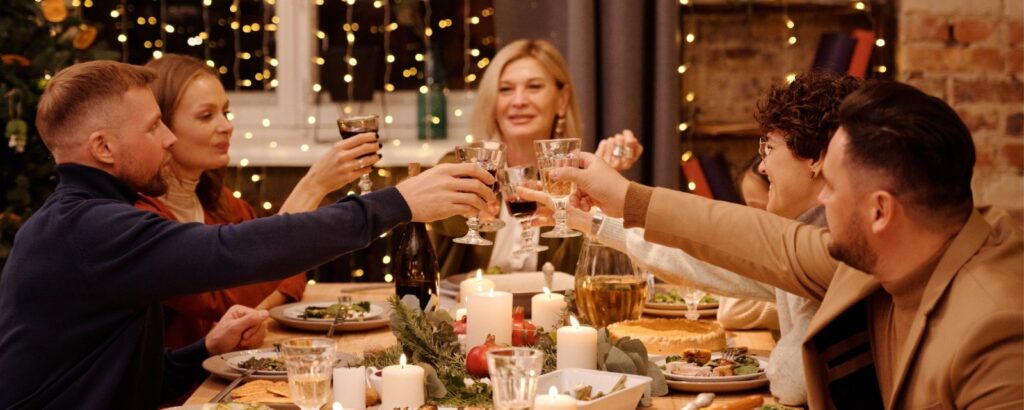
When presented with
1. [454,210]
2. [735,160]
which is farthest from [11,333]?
[735,160]

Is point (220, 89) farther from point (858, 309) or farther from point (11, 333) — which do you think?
point (858, 309)

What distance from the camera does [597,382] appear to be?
5.73 ft

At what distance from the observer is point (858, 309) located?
5.75ft

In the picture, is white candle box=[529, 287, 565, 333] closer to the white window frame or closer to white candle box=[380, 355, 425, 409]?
white candle box=[380, 355, 425, 409]

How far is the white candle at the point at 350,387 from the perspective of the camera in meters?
1.68

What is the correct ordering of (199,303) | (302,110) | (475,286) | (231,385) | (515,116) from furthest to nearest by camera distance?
(302,110), (515,116), (199,303), (475,286), (231,385)

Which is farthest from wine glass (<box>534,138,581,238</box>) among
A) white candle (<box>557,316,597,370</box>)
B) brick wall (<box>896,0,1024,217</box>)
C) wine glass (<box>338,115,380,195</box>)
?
brick wall (<box>896,0,1024,217</box>)

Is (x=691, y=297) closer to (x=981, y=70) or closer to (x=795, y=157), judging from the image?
(x=795, y=157)

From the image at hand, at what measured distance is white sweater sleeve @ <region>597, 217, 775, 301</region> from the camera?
229cm

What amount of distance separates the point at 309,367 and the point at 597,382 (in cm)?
47

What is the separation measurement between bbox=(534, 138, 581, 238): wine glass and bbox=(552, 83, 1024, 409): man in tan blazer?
51cm

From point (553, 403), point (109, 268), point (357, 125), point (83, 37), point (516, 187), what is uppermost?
point (83, 37)

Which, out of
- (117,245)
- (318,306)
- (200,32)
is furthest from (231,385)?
(200,32)

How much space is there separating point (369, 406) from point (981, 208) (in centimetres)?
95
